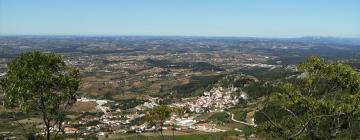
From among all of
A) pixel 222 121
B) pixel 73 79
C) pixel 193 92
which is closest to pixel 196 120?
pixel 222 121

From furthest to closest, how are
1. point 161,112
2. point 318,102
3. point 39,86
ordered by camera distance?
point 161,112
point 39,86
point 318,102

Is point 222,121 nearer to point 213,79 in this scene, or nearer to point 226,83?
point 226,83

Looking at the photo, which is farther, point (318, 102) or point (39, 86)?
point (39, 86)

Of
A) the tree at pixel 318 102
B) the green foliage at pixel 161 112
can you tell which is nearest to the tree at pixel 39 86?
the tree at pixel 318 102

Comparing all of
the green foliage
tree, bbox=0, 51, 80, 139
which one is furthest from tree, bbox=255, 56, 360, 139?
the green foliage

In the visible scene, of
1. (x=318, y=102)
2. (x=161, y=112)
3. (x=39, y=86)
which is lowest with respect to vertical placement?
(x=161, y=112)

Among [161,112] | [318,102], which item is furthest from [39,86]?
[318,102]

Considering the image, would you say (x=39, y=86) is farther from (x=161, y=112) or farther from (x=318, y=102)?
(x=318, y=102)

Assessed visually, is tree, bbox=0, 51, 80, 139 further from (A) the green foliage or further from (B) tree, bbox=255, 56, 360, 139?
(A) the green foliage
